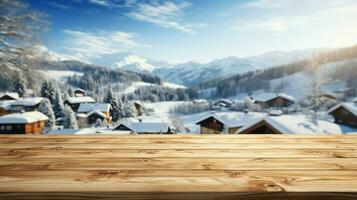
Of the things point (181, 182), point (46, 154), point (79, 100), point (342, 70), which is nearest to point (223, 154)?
point (181, 182)

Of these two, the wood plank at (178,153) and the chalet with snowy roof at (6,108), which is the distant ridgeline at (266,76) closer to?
the chalet with snowy roof at (6,108)

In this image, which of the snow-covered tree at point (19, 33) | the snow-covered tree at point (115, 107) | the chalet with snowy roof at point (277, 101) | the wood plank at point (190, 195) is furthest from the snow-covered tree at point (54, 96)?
the wood plank at point (190, 195)

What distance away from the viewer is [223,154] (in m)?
1.39

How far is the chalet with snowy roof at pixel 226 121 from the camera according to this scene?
50.8ft

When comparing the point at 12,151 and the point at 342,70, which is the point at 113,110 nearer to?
the point at 12,151

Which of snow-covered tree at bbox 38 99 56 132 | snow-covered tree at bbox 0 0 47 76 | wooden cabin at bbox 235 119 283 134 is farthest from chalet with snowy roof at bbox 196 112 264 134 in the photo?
snow-covered tree at bbox 38 99 56 132

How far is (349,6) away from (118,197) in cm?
717

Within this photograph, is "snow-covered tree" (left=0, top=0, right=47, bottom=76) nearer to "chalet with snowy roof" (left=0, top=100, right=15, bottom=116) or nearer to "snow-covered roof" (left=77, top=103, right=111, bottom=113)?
"snow-covered roof" (left=77, top=103, right=111, bottom=113)

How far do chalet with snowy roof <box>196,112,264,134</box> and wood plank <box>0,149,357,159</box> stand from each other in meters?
13.0

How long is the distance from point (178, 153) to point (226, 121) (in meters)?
14.7

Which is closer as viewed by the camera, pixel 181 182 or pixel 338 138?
pixel 181 182

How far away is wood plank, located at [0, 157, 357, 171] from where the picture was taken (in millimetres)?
1147

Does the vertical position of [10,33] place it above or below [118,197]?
above

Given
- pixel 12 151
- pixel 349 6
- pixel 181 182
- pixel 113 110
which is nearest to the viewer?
pixel 181 182
